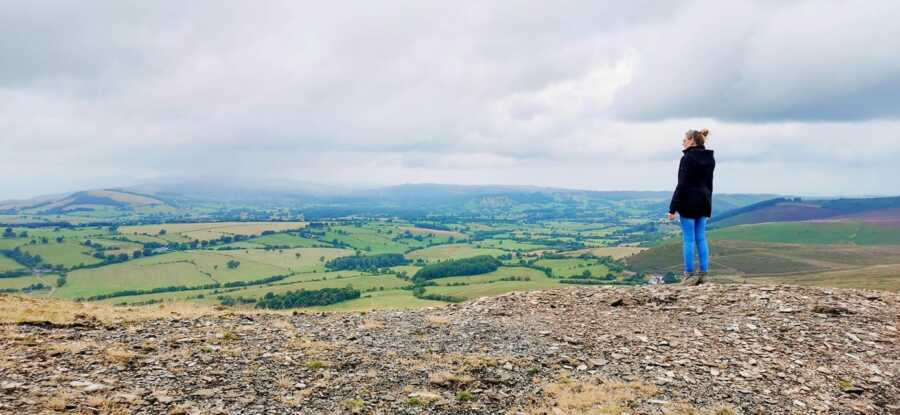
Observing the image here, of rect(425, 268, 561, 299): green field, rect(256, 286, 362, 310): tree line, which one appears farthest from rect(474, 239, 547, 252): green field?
rect(256, 286, 362, 310): tree line

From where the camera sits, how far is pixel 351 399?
843 centimetres

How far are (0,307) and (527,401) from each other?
1585 cm

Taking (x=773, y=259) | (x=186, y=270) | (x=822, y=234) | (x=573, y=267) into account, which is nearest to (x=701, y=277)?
(x=573, y=267)

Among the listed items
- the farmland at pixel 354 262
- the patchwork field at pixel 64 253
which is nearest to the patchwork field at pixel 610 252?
the farmland at pixel 354 262

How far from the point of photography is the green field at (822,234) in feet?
478

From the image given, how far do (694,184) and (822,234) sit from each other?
183 meters

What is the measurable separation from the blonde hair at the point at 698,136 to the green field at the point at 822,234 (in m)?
170

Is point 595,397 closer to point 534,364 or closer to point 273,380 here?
point 534,364

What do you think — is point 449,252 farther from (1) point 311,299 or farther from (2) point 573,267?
(1) point 311,299

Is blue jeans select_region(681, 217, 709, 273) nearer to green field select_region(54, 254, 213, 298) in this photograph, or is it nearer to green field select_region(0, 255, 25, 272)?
green field select_region(54, 254, 213, 298)

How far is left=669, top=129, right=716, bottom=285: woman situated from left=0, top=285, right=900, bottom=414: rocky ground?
2025 mm

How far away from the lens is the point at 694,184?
1421 cm

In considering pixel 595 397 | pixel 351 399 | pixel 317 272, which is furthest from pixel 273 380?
pixel 317 272

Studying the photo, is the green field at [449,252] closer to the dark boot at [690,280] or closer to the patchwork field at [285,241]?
the patchwork field at [285,241]
